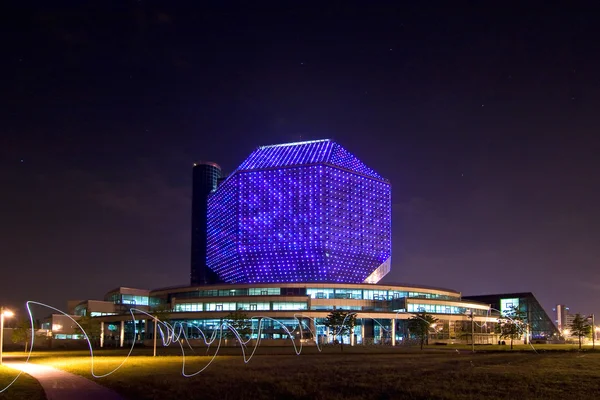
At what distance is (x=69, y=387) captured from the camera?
107 feet

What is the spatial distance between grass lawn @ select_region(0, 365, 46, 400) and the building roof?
142 metres

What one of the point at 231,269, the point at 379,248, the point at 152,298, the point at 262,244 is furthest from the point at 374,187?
the point at 152,298

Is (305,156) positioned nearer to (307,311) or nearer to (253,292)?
(253,292)

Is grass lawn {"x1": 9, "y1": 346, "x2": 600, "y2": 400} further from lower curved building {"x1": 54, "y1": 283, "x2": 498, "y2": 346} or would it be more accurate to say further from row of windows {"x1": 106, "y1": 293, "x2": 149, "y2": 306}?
row of windows {"x1": 106, "y1": 293, "x2": 149, "y2": 306}

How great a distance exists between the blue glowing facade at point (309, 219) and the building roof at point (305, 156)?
33cm

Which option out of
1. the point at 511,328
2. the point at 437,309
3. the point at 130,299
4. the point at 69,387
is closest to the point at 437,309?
the point at 437,309

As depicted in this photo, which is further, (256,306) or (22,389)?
(256,306)

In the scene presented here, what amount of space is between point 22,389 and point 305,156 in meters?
155

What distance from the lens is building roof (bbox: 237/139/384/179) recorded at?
181 m

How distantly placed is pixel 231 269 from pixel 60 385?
163458 mm

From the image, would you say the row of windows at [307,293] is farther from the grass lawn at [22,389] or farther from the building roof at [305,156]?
the grass lawn at [22,389]

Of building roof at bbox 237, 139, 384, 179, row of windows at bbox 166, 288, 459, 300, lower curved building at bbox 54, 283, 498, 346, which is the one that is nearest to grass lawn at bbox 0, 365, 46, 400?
lower curved building at bbox 54, 283, 498, 346

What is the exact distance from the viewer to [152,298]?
166 m

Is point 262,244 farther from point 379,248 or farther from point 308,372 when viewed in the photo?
point 308,372
